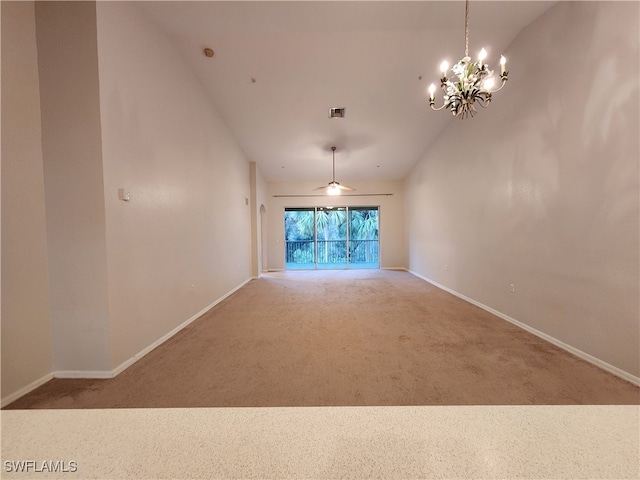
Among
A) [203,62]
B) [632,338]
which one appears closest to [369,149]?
[203,62]

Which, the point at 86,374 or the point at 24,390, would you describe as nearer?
the point at 24,390

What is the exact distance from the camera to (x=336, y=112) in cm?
459

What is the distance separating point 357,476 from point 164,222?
2.82 m

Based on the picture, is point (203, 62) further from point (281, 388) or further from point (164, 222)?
point (281, 388)

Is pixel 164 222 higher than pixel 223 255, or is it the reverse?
pixel 164 222

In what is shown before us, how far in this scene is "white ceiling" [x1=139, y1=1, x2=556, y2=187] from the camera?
2760mm

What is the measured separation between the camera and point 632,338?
6.27 feet

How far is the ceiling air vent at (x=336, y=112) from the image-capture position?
178 inches

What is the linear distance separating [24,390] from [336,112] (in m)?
5.12

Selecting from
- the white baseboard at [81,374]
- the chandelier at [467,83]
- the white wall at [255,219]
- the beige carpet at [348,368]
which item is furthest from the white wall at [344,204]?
the chandelier at [467,83]

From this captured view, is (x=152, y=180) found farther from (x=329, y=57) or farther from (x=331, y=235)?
(x=331, y=235)

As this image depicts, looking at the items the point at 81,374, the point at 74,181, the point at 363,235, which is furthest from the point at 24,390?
the point at 363,235

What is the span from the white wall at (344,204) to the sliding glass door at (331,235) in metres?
0.24

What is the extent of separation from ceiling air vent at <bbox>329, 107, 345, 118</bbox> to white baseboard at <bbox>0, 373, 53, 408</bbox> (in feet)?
16.2
